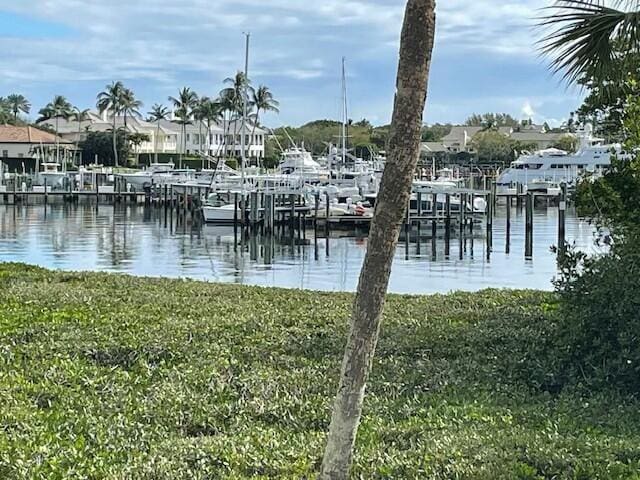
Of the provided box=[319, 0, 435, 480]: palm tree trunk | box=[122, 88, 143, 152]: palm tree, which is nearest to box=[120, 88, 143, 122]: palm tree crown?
box=[122, 88, 143, 152]: palm tree

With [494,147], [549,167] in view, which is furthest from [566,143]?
[549,167]

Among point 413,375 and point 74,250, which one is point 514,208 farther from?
point 413,375

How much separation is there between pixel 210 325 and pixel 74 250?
99.2 feet

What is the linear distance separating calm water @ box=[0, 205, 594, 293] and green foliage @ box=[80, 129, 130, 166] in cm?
4635

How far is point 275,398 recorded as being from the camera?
7.93 meters

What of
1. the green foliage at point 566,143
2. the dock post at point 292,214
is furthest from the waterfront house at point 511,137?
the dock post at point 292,214

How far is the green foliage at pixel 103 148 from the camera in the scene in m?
107

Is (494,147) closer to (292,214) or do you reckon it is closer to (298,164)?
(298,164)

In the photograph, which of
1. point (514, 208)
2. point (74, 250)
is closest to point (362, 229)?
point (74, 250)

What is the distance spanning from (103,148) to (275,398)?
4063 inches

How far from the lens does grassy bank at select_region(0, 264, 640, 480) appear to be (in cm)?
602

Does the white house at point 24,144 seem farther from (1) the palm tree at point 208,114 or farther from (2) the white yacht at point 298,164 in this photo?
(2) the white yacht at point 298,164

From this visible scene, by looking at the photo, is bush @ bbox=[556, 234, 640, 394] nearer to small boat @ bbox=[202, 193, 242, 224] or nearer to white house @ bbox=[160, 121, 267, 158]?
small boat @ bbox=[202, 193, 242, 224]

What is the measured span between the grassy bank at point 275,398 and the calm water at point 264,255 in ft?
51.6
